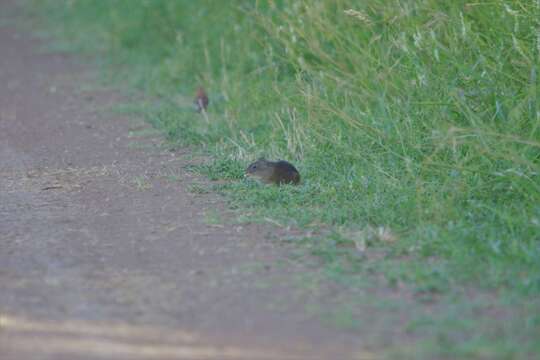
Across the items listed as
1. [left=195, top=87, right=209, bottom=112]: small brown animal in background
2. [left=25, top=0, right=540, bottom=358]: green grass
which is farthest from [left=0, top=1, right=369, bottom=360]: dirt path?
[left=195, top=87, right=209, bottom=112]: small brown animal in background

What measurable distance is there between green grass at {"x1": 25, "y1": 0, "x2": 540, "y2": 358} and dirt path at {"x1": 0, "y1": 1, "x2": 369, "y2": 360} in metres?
0.36

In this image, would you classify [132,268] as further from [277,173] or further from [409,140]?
[409,140]

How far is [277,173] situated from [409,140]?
840mm

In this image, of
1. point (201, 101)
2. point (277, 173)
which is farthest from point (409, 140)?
point (201, 101)

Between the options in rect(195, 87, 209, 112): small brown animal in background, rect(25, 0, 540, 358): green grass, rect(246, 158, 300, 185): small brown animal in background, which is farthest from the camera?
rect(195, 87, 209, 112): small brown animal in background

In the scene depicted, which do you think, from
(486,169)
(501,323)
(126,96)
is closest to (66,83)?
(126,96)

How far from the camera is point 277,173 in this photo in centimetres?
599

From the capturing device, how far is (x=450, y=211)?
16.8 feet

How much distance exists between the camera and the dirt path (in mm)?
3754

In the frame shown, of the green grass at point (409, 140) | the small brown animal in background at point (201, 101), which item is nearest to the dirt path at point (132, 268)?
the green grass at point (409, 140)

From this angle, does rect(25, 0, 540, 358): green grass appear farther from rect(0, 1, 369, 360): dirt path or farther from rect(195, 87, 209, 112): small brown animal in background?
rect(0, 1, 369, 360): dirt path

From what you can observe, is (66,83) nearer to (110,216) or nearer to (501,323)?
(110,216)

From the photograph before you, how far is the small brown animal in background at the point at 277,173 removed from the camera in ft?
19.7

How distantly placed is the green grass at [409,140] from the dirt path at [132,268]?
14.3 inches
